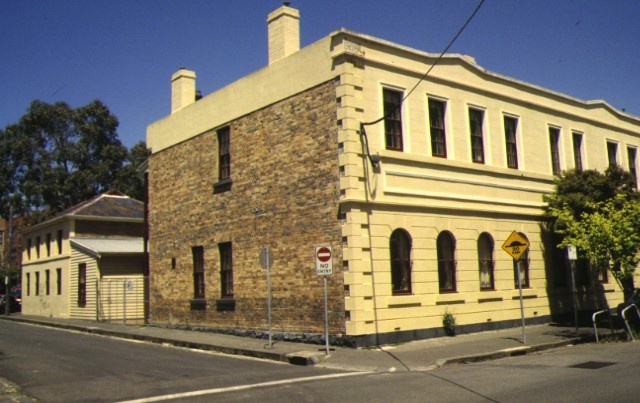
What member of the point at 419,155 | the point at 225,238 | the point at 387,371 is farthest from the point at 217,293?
the point at 387,371

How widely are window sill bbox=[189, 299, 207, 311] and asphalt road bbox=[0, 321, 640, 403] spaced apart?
16.8ft

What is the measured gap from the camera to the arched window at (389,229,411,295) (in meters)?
17.1

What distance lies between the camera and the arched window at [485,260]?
1947 centimetres

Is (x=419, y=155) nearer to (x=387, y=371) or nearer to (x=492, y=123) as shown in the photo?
(x=492, y=123)

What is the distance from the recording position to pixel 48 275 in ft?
121

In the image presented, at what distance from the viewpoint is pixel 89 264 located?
105 feet

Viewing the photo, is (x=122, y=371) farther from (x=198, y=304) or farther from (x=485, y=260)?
(x=485, y=260)

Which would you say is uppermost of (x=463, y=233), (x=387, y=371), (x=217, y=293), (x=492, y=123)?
(x=492, y=123)

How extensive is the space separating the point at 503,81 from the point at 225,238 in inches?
406

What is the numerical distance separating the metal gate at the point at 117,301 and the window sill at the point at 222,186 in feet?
36.4

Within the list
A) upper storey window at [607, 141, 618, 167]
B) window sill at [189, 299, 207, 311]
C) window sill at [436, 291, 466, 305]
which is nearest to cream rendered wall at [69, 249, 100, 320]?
window sill at [189, 299, 207, 311]

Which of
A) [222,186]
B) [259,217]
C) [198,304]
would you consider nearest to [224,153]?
[222,186]

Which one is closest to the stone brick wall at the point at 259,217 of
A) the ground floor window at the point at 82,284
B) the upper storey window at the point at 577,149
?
the ground floor window at the point at 82,284

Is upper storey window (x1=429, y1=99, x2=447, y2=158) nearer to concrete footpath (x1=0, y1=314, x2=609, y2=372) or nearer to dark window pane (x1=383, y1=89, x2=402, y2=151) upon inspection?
dark window pane (x1=383, y1=89, x2=402, y2=151)
